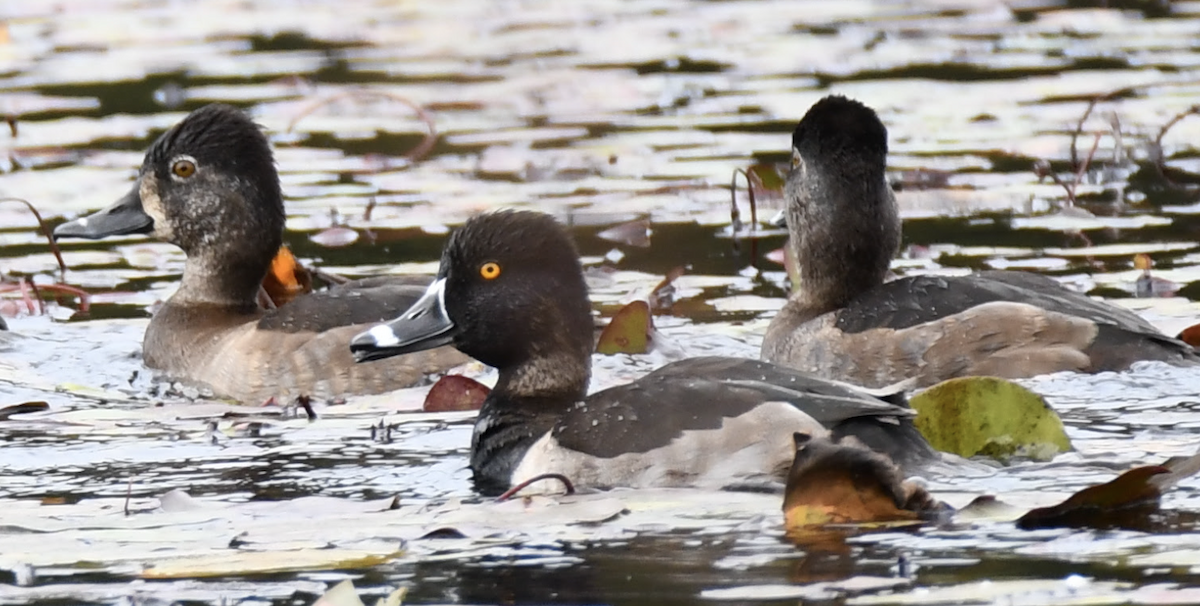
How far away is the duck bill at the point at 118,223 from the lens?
1161 cm

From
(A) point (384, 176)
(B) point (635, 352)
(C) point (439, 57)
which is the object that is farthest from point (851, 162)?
(C) point (439, 57)

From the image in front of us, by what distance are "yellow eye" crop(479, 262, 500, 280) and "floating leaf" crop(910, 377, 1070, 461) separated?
1.74m

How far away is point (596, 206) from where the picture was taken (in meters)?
14.1

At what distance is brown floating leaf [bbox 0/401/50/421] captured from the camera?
955cm

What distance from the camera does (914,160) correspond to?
1536 cm

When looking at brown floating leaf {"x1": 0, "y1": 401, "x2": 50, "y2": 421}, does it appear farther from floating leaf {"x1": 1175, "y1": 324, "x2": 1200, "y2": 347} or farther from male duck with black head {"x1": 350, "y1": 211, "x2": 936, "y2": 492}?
floating leaf {"x1": 1175, "y1": 324, "x2": 1200, "y2": 347}

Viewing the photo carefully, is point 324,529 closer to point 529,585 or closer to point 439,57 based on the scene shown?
point 529,585

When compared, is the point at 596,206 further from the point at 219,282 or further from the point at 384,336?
the point at 384,336

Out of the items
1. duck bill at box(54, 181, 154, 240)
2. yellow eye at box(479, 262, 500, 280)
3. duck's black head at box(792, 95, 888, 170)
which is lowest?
duck bill at box(54, 181, 154, 240)

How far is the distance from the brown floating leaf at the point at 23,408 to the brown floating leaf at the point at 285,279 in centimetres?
235

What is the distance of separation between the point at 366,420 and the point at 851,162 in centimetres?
274

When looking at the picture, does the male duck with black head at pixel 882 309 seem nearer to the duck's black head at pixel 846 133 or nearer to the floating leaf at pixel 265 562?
the duck's black head at pixel 846 133

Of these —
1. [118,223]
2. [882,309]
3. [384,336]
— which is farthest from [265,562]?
[118,223]

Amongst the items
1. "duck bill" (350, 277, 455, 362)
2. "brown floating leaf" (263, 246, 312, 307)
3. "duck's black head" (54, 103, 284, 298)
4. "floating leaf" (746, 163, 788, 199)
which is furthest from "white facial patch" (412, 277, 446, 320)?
"floating leaf" (746, 163, 788, 199)
